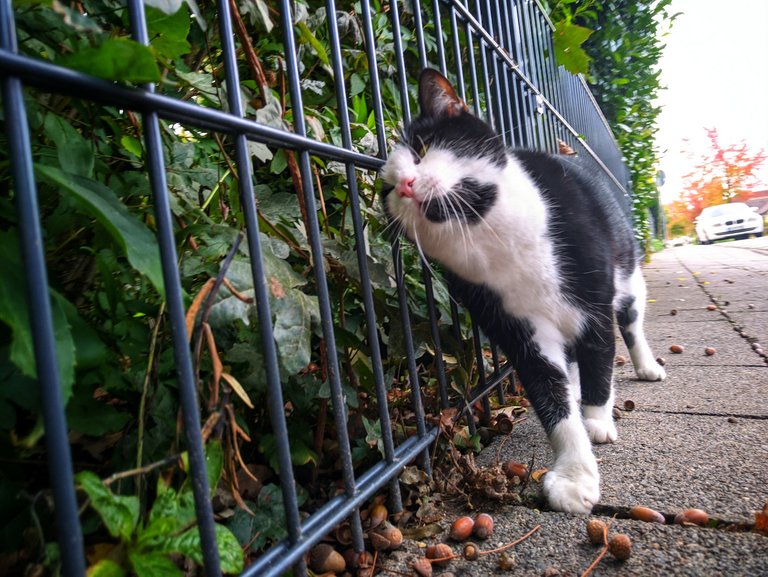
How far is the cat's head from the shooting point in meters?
1.24

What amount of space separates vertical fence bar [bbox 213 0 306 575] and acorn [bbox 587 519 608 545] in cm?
57

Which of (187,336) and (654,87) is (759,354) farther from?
(654,87)

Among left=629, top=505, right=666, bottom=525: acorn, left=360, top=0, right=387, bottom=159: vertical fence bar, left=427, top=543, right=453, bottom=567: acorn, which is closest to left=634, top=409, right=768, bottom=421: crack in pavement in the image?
left=629, top=505, right=666, bottom=525: acorn

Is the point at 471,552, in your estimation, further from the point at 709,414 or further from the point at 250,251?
the point at 709,414

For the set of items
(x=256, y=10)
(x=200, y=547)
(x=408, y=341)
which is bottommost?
(x=200, y=547)

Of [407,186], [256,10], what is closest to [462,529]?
[407,186]

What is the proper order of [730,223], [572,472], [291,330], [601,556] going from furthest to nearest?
[730,223] → [572,472] → [601,556] → [291,330]

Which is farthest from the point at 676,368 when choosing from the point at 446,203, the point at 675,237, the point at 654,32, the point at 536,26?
the point at 675,237

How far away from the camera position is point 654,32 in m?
5.50

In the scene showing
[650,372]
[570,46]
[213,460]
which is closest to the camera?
[213,460]

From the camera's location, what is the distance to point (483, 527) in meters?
1.07

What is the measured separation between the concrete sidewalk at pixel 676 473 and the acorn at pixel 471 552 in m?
0.02

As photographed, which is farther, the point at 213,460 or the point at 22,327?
the point at 213,460

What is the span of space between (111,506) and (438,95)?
4.11 feet
